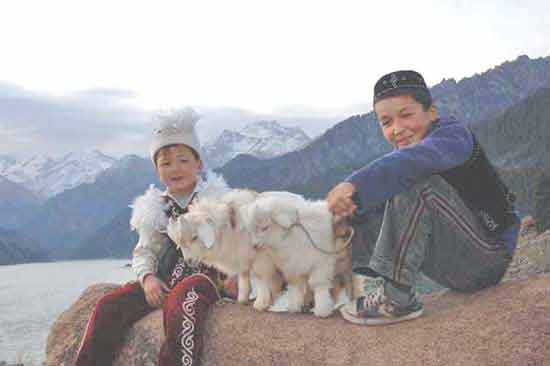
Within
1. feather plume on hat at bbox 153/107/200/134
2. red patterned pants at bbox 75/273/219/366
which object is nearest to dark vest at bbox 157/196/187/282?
red patterned pants at bbox 75/273/219/366

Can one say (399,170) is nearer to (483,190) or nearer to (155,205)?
(483,190)

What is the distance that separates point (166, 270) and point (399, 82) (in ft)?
9.99

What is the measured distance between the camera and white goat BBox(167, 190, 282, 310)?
4398mm

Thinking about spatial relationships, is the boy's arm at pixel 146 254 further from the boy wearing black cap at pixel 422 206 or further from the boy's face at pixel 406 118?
the boy's face at pixel 406 118

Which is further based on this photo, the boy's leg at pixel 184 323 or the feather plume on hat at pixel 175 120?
the feather plume on hat at pixel 175 120

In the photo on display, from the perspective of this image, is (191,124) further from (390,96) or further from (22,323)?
(22,323)

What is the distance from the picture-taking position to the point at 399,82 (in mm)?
3930

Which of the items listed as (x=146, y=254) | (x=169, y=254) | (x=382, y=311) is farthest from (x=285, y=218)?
(x=146, y=254)

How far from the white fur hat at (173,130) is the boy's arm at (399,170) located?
2.40m

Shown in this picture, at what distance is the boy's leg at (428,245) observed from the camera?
11.8ft

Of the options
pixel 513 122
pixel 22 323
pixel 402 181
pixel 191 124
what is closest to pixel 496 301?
pixel 402 181

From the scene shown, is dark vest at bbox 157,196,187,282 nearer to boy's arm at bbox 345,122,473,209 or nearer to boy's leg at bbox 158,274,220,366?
boy's leg at bbox 158,274,220,366

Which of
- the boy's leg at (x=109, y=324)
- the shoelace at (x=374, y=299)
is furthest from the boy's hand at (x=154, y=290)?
the shoelace at (x=374, y=299)

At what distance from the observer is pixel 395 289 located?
12.5 ft
